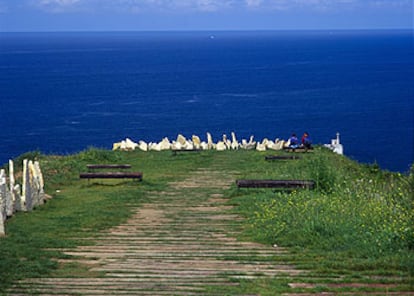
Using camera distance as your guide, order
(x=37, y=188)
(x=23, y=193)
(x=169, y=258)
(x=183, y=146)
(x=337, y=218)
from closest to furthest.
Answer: (x=169, y=258)
(x=337, y=218)
(x=23, y=193)
(x=37, y=188)
(x=183, y=146)

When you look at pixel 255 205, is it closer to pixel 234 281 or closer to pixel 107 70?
pixel 234 281

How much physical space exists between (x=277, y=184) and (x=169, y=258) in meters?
7.09

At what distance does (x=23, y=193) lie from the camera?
54.9 feet

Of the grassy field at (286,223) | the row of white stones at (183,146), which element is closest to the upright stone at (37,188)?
the grassy field at (286,223)

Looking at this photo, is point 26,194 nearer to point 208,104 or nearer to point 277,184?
point 277,184

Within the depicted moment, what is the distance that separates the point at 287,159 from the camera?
2591cm

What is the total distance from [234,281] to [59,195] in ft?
31.9

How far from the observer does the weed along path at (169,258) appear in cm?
1080

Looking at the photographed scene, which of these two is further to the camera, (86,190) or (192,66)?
(192,66)

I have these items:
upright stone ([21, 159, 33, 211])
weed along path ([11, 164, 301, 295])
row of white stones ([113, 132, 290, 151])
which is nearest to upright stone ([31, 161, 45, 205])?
upright stone ([21, 159, 33, 211])

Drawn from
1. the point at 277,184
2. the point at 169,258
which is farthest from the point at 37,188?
the point at 169,258

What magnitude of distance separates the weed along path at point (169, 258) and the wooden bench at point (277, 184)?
4.89ft

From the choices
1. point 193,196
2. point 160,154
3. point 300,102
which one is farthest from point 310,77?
point 193,196

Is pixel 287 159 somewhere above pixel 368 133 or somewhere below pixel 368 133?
above
